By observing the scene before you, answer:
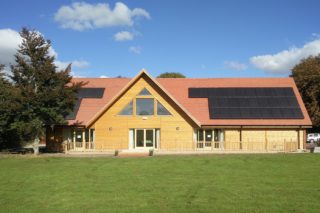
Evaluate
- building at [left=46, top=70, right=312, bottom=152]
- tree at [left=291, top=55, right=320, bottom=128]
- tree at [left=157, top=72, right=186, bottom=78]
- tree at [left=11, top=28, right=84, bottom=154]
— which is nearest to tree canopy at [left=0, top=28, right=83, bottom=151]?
tree at [left=11, top=28, right=84, bottom=154]

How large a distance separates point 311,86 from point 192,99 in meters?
18.0

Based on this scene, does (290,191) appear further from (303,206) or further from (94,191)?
(94,191)

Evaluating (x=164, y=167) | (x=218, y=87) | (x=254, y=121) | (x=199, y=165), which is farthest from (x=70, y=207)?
(x=218, y=87)

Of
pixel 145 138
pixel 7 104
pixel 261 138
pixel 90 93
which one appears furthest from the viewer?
pixel 90 93

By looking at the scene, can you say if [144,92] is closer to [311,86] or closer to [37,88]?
[37,88]

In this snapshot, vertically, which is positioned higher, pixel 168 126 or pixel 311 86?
pixel 311 86

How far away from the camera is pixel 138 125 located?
33000mm

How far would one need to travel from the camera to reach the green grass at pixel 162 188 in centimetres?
1123

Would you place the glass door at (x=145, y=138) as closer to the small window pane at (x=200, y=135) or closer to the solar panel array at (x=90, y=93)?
the small window pane at (x=200, y=135)

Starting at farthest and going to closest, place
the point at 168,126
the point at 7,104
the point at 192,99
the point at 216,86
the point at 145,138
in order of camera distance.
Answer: the point at 216,86 → the point at 192,99 → the point at 145,138 → the point at 168,126 → the point at 7,104

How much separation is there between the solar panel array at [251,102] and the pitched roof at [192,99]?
44cm

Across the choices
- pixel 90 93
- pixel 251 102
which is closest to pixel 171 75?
pixel 90 93

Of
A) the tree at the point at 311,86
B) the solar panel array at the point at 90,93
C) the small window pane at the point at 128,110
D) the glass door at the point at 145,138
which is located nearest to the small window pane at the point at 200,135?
the glass door at the point at 145,138

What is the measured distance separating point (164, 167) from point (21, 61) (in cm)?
1397
